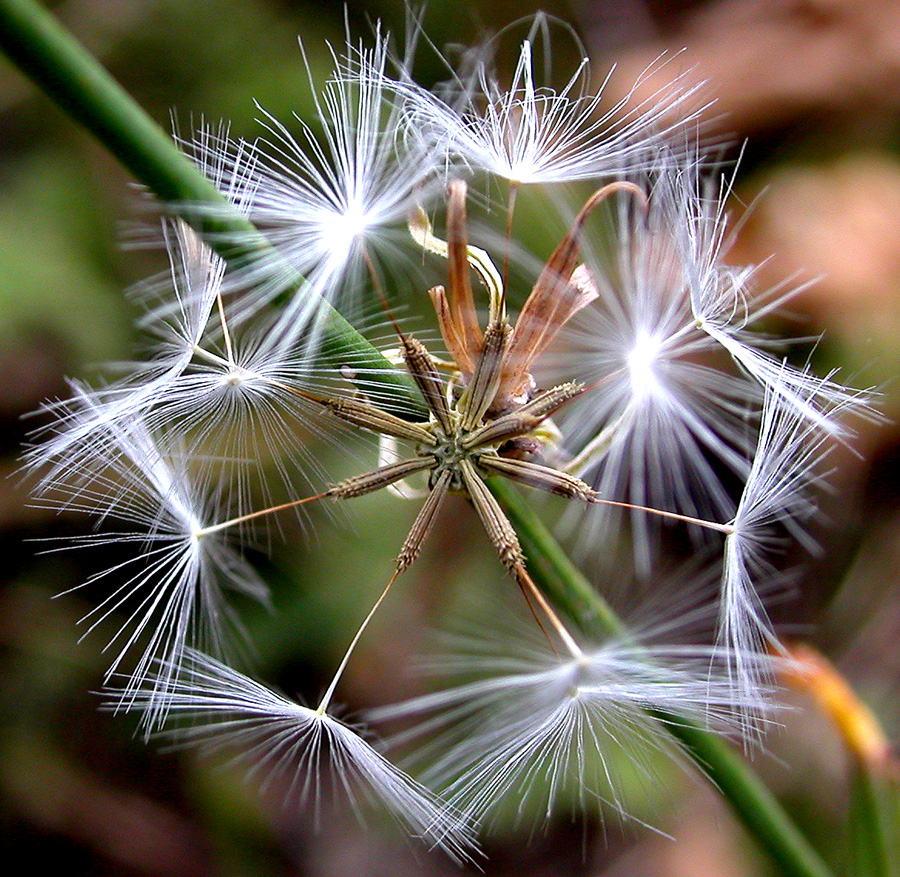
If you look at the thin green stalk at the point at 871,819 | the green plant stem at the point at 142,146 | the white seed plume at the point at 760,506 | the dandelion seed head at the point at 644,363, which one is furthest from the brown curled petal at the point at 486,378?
the thin green stalk at the point at 871,819

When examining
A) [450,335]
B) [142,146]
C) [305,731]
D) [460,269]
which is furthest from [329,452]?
[142,146]

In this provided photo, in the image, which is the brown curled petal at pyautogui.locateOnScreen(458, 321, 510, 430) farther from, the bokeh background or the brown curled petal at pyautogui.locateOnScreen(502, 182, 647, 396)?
the bokeh background

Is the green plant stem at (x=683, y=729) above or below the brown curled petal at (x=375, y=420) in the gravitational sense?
below

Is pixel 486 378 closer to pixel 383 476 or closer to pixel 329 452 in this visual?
pixel 383 476

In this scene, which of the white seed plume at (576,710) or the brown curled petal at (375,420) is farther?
the white seed plume at (576,710)

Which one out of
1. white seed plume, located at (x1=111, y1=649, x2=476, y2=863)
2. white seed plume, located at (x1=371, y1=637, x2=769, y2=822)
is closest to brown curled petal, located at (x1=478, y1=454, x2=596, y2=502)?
white seed plume, located at (x1=371, y1=637, x2=769, y2=822)

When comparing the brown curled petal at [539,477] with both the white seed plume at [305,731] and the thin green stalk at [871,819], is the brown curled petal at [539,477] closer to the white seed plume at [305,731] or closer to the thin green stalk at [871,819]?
the white seed plume at [305,731]
